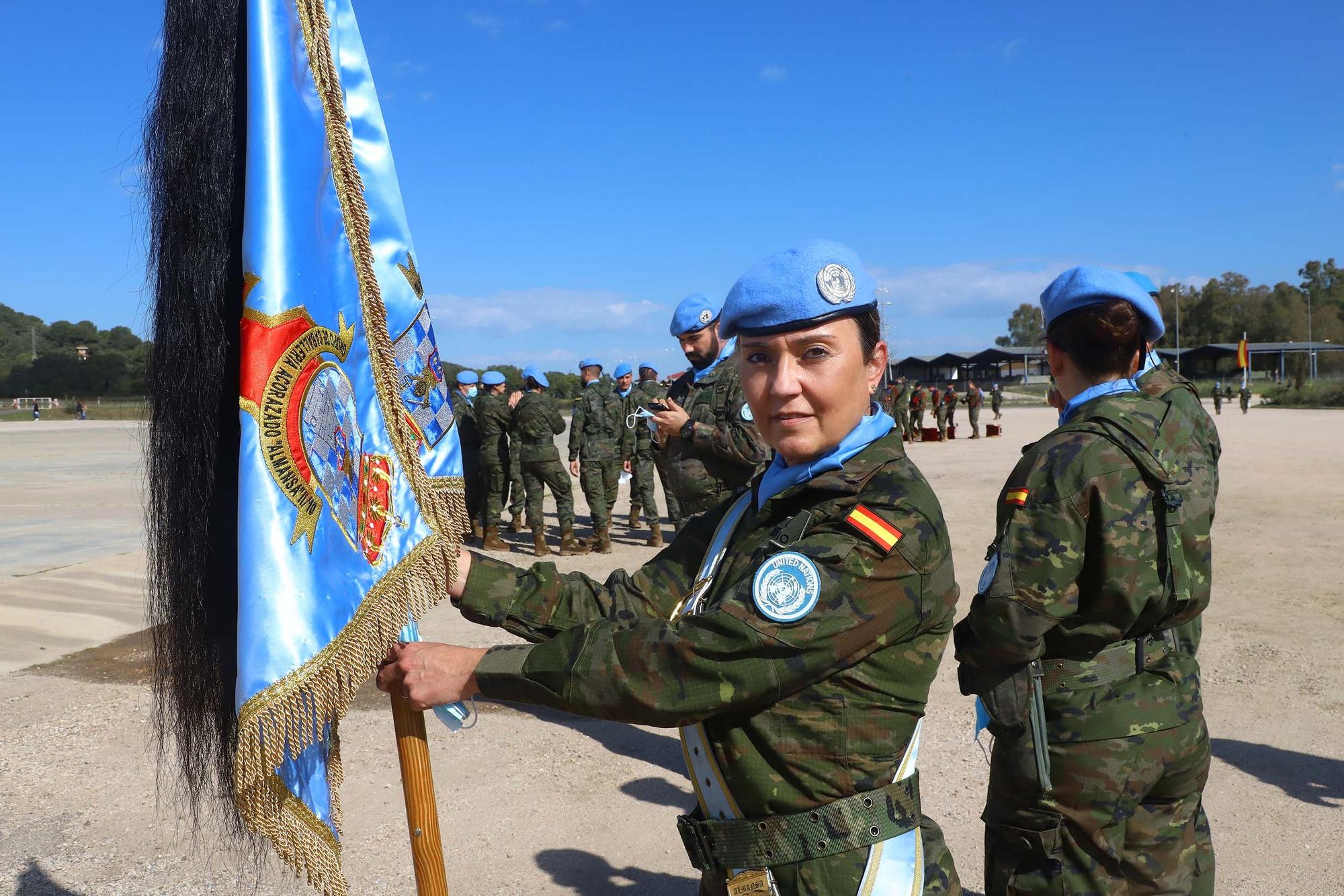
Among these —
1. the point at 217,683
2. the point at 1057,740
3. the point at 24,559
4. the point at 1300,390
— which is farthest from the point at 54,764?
the point at 1300,390

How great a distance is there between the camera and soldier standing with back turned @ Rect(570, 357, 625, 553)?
12.2 metres

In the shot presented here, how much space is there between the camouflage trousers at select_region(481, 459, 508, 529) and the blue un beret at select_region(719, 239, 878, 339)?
11.0 metres

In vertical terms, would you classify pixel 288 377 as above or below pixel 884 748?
above

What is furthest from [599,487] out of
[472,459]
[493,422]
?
[472,459]

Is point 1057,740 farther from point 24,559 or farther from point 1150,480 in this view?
point 24,559

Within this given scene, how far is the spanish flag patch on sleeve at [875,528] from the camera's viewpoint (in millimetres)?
1607

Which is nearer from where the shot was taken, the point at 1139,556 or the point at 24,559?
the point at 1139,556

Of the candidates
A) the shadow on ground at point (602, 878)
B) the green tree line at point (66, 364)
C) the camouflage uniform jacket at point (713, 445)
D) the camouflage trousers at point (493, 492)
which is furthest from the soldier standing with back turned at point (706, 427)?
the green tree line at point (66, 364)

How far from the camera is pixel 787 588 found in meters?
1.56

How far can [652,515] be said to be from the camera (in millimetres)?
12609

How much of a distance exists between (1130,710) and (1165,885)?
1.55 feet

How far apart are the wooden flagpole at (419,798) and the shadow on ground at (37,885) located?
9.45 ft

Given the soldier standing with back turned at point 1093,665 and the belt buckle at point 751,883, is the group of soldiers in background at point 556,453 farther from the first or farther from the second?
the belt buckle at point 751,883

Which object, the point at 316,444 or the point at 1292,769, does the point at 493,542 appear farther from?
the point at 316,444
